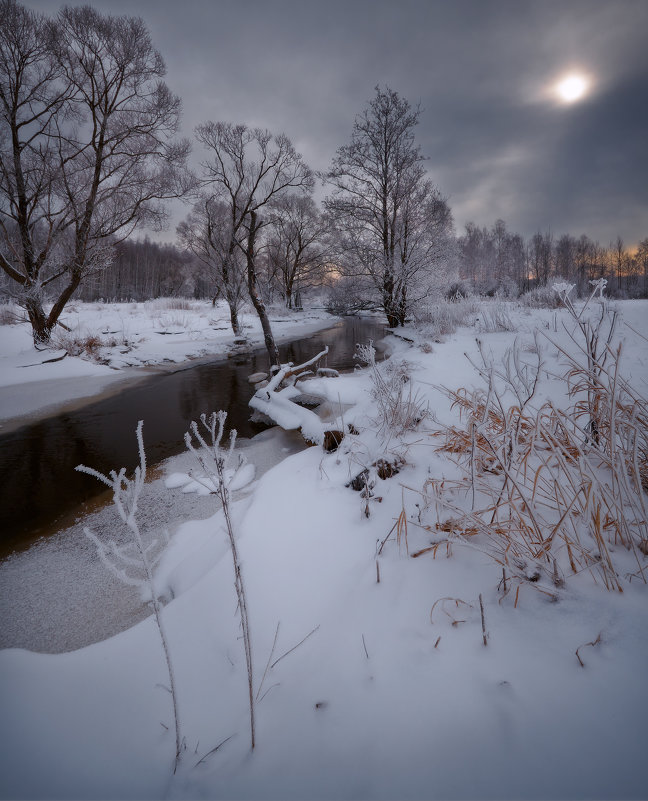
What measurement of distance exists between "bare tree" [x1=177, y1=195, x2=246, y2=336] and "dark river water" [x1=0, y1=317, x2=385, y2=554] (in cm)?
900

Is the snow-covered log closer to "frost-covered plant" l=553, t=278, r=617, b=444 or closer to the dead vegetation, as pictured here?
the dead vegetation

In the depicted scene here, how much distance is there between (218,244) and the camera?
1656 centimetres

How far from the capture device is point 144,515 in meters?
2.60

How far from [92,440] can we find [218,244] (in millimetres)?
17733

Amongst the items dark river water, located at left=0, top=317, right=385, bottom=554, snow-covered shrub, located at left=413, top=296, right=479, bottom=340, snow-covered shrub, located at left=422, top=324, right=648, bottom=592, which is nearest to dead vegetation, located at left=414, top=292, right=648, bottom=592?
snow-covered shrub, located at left=422, top=324, right=648, bottom=592

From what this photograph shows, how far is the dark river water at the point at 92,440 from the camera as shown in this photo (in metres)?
2.91

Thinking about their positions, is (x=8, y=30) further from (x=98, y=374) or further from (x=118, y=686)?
(x=118, y=686)

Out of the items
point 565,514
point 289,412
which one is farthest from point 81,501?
point 565,514

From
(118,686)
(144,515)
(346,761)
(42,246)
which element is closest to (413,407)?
(346,761)

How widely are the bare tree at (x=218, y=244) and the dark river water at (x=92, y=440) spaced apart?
900 cm

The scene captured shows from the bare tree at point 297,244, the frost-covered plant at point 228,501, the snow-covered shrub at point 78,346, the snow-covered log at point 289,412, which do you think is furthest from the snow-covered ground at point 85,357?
the bare tree at point 297,244

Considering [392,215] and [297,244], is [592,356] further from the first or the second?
[297,244]

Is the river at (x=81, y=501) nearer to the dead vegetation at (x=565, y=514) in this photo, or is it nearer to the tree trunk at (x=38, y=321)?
the dead vegetation at (x=565, y=514)

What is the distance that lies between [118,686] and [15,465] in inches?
213
